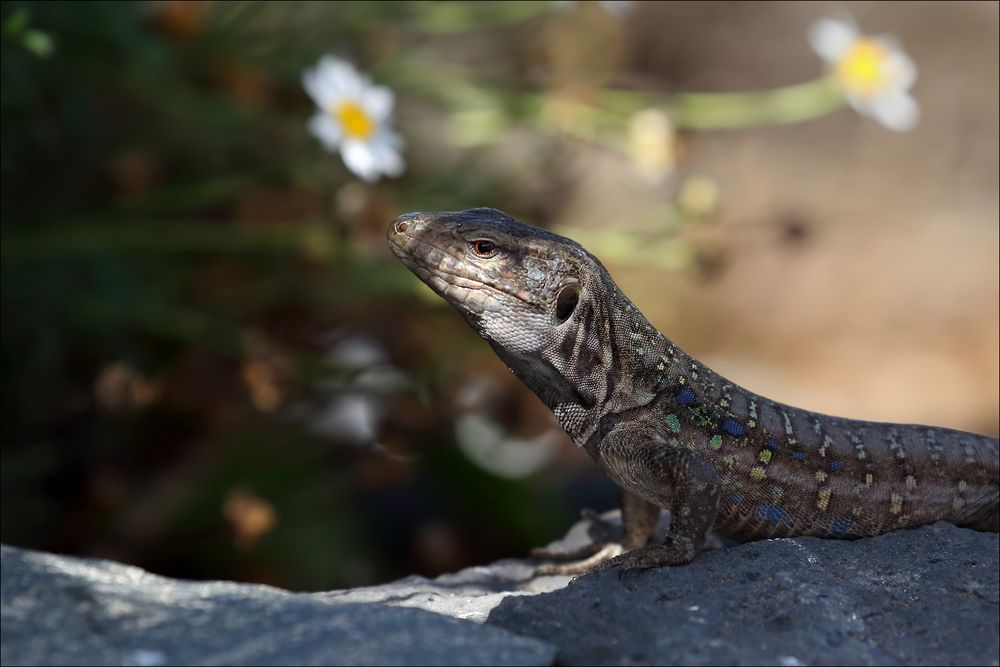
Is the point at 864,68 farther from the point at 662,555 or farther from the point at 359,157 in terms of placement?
the point at 662,555

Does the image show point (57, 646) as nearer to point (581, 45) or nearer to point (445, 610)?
point (445, 610)

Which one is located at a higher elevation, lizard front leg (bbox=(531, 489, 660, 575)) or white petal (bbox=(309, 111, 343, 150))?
white petal (bbox=(309, 111, 343, 150))

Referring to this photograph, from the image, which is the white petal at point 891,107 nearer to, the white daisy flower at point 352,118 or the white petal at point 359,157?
the white daisy flower at point 352,118

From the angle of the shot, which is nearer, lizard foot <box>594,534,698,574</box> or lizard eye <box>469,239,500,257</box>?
lizard foot <box>594,534,698,574</box>

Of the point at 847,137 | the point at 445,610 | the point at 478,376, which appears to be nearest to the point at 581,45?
the point at 478,376

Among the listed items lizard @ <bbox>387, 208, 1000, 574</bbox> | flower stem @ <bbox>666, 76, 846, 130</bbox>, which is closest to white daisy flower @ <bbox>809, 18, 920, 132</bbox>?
flower stem @ <bbox>666, 76, 846, 130</bbox>

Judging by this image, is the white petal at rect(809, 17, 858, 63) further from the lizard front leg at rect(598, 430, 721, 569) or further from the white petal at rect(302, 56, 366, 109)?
the lizard front leg at rect(598, 430, 721, 569)

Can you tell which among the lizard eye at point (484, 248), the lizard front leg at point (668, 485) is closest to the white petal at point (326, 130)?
the lizard eye at point (484, 248)
